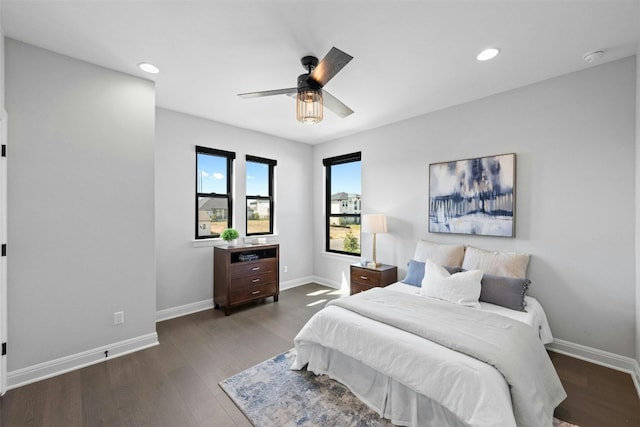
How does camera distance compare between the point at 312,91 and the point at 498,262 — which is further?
the point at 498,262

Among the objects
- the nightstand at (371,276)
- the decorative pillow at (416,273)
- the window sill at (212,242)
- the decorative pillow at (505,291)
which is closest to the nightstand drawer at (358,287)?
the nightstand at (371,276)

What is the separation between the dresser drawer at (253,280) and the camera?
12.5 ft

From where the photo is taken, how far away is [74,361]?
245 cm

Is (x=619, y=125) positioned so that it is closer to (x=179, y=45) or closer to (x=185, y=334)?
(x=179, y=45)

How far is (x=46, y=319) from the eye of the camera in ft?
7.67

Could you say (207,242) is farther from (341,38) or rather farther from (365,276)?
(341,38)

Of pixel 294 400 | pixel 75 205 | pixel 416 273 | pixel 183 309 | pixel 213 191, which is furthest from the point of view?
pixel 213 191

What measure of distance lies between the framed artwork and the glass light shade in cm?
209

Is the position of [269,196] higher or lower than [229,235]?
higher

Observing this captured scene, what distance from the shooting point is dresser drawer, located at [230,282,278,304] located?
12.5 feet

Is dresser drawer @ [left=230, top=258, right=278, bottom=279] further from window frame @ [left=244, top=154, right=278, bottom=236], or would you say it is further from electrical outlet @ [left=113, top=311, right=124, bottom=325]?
electrical outlet @ [left=113, top=311, right=124, bottom=325]

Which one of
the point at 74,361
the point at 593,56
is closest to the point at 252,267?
the point at 74,361

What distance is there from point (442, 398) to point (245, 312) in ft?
9.51

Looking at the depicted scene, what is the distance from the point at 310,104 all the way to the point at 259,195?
2.75 m
